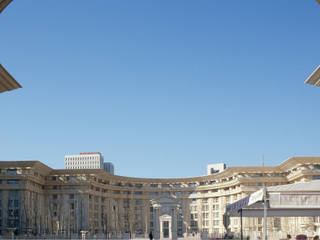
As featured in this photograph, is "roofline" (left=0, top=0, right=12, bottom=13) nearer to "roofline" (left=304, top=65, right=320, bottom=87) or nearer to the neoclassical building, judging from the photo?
"roofline" (left=304, top=65, right=320, bottom=87)

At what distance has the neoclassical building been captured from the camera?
9338 centimetres

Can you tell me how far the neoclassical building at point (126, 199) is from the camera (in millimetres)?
93375

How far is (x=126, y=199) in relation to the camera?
4523 inches

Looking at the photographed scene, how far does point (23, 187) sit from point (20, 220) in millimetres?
6979

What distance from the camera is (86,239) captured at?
220ft

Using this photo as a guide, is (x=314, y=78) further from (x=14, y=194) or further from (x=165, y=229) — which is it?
(x=165, y=229)

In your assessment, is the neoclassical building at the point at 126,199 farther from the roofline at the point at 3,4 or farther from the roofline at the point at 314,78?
the roofline at the point at 3,4

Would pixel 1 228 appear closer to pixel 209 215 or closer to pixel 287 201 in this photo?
pixel 209 215

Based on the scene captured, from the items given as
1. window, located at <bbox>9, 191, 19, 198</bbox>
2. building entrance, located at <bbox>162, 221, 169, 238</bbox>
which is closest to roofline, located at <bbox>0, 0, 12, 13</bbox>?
window, located at <bbox>9, 191, 19, 198</bbox>

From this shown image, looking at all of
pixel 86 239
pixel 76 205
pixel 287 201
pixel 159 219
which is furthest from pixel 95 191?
pixel 287 201

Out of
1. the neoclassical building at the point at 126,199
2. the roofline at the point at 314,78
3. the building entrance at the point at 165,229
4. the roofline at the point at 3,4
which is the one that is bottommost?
the building entrance at the point at 165,229

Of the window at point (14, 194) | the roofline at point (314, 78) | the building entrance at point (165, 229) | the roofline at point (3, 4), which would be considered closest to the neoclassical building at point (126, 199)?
the building entrance at point (165, 229)

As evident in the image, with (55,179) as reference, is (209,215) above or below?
below

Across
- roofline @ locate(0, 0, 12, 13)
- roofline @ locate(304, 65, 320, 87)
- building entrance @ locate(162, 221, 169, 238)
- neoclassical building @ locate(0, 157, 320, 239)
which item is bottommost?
building entrance @ locate(162, 221, 169, 238)
